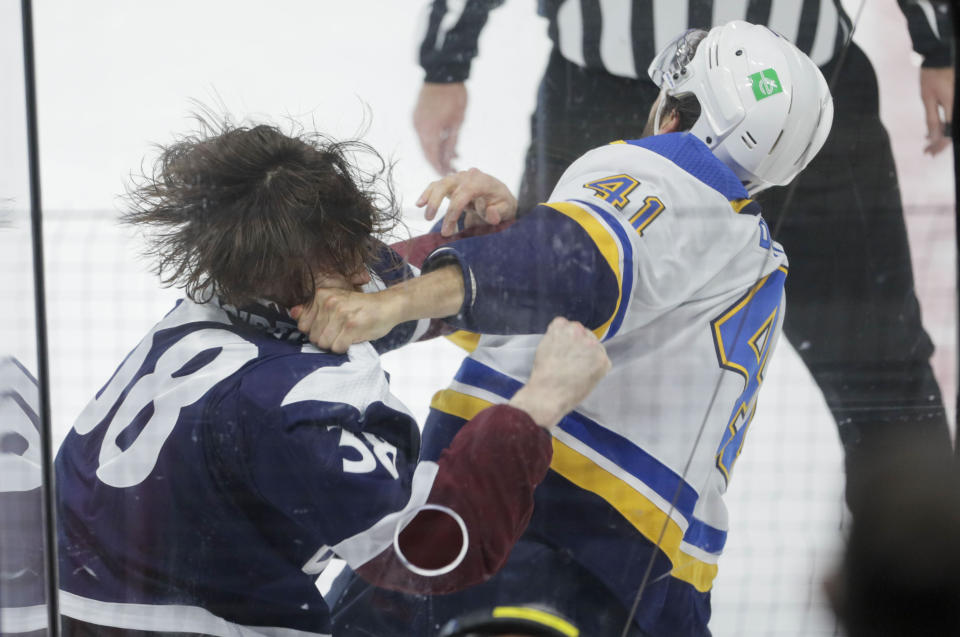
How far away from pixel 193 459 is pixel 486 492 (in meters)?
0.27

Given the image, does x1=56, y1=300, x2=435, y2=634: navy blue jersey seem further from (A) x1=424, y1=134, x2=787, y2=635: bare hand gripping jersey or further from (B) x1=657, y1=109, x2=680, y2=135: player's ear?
(B) x1=657, y1=109, x2=680, y2=135: player's ear

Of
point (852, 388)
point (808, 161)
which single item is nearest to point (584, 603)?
point (852, 388)

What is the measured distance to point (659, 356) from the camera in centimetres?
87

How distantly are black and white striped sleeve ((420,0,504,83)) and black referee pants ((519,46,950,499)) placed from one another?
0.09 m

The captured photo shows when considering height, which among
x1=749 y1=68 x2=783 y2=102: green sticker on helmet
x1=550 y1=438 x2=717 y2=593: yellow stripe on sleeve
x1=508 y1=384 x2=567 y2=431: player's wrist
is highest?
x1=749 y1=68 x2=783 y2=102: green sticker on helmet

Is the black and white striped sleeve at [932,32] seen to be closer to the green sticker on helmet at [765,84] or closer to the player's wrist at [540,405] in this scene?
the green sticker on helmet at [765,84]

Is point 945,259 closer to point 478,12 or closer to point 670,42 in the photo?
point 670,42

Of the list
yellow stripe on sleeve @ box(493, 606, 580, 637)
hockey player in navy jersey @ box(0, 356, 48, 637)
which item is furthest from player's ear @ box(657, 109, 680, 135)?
hockey player in navy jersey @ box(0, 356, 48, 637)

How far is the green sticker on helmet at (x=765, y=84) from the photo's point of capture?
0.87 meters

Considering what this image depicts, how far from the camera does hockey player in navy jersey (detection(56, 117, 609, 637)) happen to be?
2.53 ft

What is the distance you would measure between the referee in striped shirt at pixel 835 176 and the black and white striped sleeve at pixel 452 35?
0.07m

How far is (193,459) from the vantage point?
2.65 feet

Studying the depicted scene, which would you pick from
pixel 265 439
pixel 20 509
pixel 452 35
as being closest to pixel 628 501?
pixel 265 439

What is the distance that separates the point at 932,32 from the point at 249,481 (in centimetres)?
81
